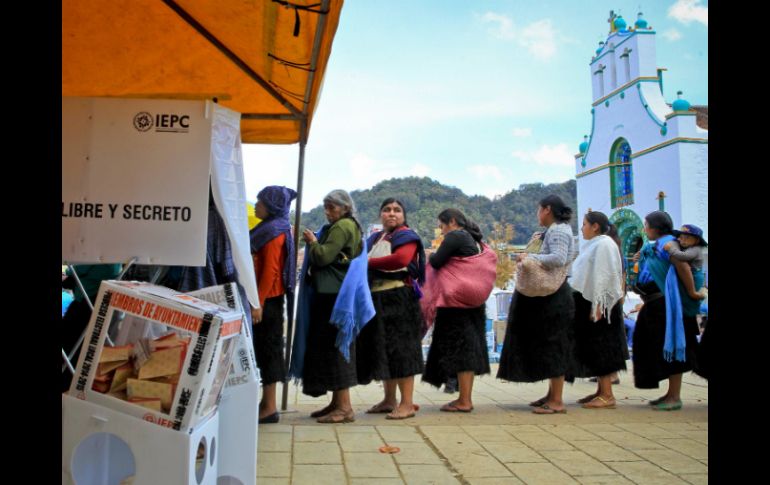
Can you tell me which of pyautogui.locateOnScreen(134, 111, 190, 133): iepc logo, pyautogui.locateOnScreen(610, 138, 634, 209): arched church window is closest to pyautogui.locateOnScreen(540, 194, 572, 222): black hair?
pyautogui.locateOnScreen(134, 111, 190, 133): iepc logo

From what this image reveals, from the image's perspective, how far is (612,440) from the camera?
15.3 feet

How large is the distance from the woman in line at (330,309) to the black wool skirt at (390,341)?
318mm

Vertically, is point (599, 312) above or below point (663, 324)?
above

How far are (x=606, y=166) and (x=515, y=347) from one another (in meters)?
23.2

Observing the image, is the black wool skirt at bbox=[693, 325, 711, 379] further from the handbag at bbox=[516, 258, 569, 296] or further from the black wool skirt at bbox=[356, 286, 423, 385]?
the handbag at bbox=[516, 258, 569, 296]

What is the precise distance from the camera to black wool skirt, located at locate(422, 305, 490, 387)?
5.69 m

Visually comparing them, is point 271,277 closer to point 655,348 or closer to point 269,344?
point 269,344

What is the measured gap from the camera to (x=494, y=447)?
4406 millimetres

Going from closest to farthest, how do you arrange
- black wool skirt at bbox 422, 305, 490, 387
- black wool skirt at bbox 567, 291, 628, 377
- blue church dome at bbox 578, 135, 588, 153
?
black wool skirt at bbox 422, 305, 490, 387 → black wool skirt at bbox 567, 291, 628, 377 → blue church dome at bbox 578, 135, 588, 153

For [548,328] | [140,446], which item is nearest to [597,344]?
[548,328]

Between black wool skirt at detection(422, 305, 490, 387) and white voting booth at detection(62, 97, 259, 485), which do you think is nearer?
white voting booth at detection(62, 97, 259, 485)

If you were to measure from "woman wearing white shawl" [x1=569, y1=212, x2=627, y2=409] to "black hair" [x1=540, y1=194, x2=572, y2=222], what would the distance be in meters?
0.54

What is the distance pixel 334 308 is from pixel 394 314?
802 mm
